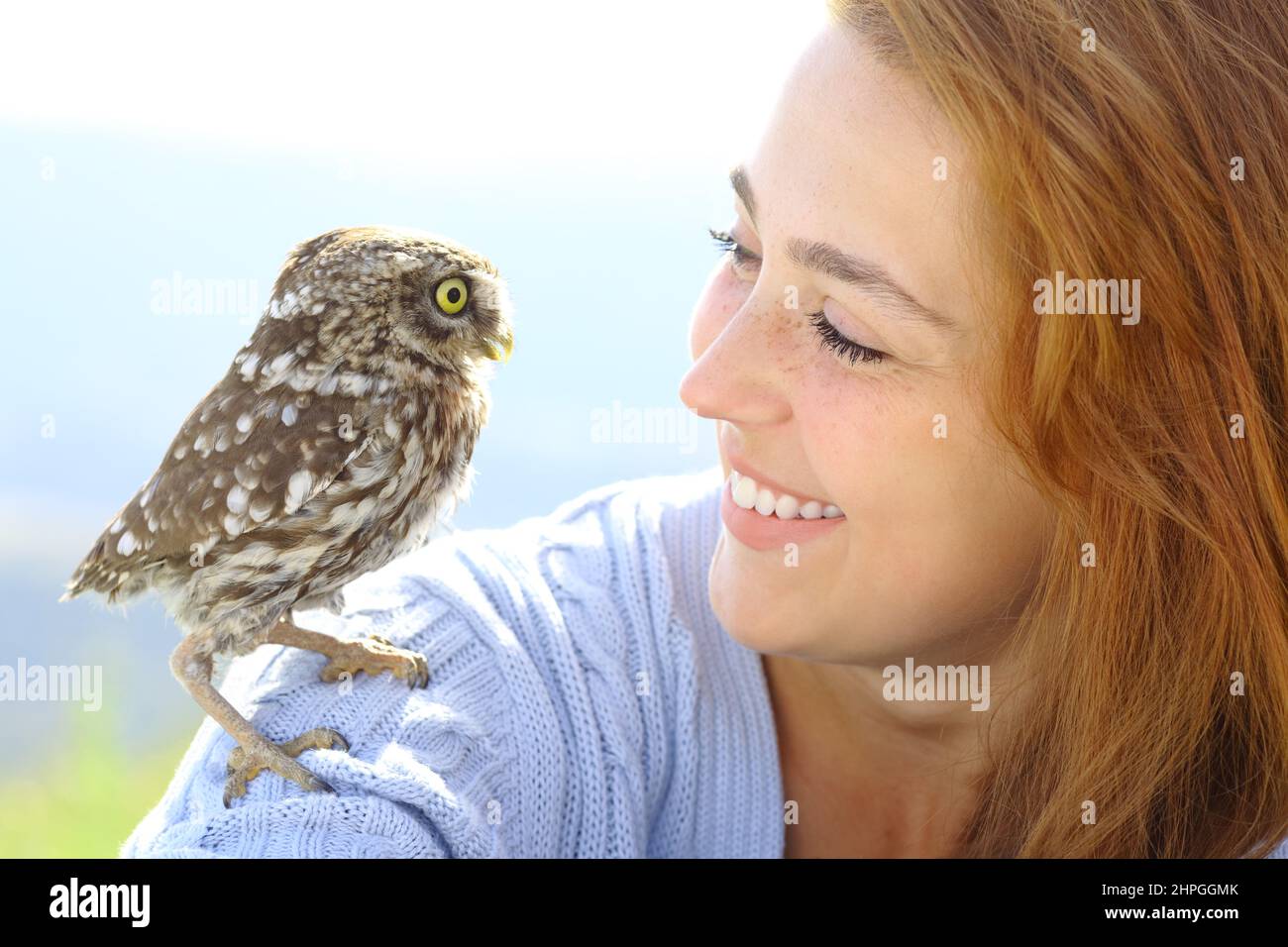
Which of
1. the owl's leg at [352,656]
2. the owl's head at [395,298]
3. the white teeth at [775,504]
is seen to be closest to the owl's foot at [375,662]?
the owl's leg at [352,656]

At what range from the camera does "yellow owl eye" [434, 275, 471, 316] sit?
3.65 ft

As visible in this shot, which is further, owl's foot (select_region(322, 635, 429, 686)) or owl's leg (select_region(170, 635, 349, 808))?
owl's foot (select_region(322, 635, 429, 686))

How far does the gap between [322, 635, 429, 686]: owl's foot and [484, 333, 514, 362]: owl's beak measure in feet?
1.22

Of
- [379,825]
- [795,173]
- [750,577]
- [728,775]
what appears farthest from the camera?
[728,775]

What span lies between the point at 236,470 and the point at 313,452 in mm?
90

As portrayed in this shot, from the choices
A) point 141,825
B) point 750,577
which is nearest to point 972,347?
point 750,577

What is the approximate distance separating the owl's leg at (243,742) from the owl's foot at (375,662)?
0.09 metres

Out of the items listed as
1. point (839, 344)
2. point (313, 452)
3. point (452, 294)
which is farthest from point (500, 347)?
point (839, 344)

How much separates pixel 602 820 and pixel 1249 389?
2.86 feet

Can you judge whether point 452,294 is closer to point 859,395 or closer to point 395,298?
point 395,298

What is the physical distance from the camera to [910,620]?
1240mm

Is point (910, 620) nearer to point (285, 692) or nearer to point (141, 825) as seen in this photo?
point (285, 692)

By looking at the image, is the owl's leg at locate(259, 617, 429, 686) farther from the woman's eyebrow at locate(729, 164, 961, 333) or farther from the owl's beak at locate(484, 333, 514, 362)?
the woman's eyebrow at locate(729, 164, 961, 333)

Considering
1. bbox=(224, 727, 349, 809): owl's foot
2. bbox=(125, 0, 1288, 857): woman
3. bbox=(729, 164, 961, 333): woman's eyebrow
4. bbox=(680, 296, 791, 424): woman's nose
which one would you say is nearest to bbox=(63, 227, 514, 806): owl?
bbox=(224, 727, 349, 809): owl's foot
